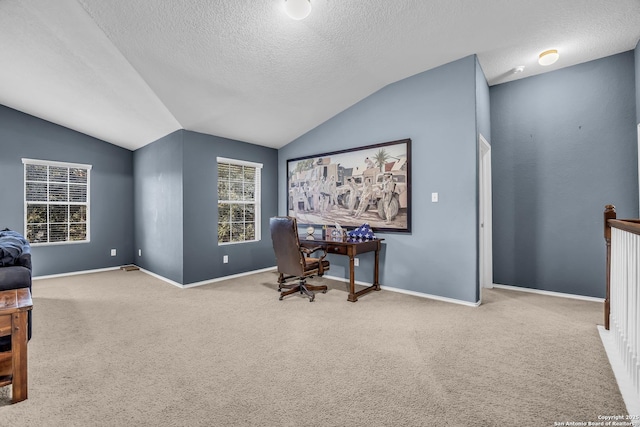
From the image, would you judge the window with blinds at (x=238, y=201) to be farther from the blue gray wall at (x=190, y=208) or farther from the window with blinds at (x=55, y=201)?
the window with blinds at (x=55, y=201)

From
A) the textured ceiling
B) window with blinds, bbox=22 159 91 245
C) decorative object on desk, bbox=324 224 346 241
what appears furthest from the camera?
window with blinds, bbox=22 159 91 245

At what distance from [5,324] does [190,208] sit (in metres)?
2.78

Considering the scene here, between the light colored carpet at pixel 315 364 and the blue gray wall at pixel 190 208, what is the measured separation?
3.59ft

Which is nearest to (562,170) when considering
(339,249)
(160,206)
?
(339,249)

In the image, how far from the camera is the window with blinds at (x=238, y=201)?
4.88 meters

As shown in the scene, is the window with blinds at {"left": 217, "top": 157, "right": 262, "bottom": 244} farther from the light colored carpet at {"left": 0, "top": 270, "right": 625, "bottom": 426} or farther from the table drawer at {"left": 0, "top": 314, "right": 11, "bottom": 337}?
the table drawer at {"left": 0, "top": 314, "right": 11, "bottom": 337}

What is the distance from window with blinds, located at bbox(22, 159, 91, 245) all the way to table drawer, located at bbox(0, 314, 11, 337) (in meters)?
4.24

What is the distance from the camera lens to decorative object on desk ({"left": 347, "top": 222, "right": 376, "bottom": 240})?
3.94 metres

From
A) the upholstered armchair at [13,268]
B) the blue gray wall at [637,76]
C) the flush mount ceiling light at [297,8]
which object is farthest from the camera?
the blue gray wall at [637,76]

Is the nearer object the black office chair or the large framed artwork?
the black office chair

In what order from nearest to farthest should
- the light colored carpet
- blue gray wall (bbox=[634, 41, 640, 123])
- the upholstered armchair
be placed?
the light colored carpet < the upholstered armchair < blue gray wall (bbox=[634, 41, 640, 123])

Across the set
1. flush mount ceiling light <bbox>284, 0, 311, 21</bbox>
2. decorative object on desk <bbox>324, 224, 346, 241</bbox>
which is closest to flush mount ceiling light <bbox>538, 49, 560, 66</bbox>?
flush mount ceiling light <bbox>284, 0, 311, 21</bbox>

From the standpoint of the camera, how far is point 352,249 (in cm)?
351

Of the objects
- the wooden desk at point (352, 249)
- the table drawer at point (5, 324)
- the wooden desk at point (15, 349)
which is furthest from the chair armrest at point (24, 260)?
the wooden desk at point (352, 249)
